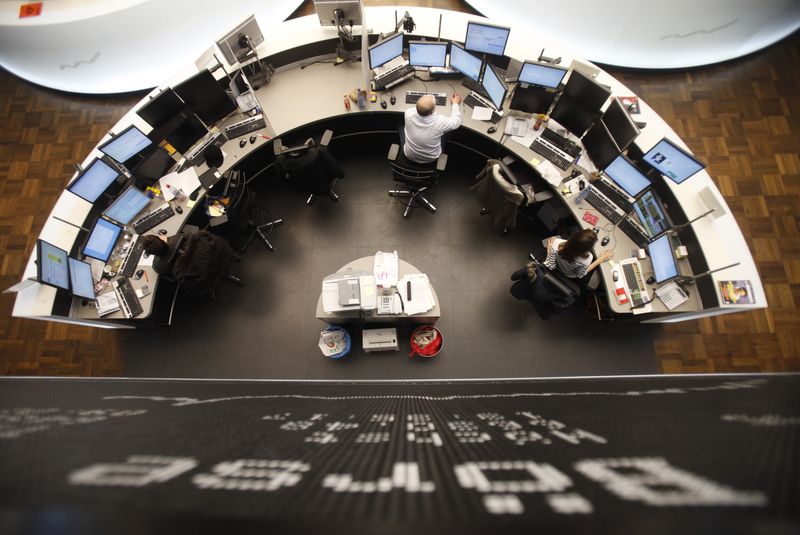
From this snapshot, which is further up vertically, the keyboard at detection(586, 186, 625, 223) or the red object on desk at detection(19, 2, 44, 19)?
the red object on desk at detection(19, 2, 44, 19)

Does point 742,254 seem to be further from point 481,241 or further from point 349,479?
point 349,479

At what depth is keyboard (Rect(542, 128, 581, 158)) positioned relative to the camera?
3.43m

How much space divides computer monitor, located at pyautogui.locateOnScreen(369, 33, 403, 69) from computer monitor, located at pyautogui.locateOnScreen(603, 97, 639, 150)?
1.85m

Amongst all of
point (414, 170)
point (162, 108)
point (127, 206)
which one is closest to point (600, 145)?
point (414, 170)

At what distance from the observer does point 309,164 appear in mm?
3258

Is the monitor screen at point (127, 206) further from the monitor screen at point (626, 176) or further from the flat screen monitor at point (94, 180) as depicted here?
the monitor screen at point (626, 176)

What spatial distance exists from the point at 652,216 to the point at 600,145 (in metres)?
0.74

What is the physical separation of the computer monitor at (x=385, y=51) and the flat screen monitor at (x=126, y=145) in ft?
6.73

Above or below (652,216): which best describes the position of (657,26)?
above

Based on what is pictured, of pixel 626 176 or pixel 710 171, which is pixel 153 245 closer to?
pixel 626 176

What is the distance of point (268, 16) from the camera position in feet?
15.4

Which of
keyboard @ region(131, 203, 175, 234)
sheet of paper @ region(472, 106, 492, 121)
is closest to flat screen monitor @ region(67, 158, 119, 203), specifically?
keyboard @ region(131, 203, 175, 234)

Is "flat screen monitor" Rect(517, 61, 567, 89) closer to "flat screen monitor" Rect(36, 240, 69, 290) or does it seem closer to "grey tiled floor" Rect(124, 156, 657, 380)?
"grey tiled floor" Rect(124, 156, 657, 380)

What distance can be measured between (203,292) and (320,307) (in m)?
1.09
